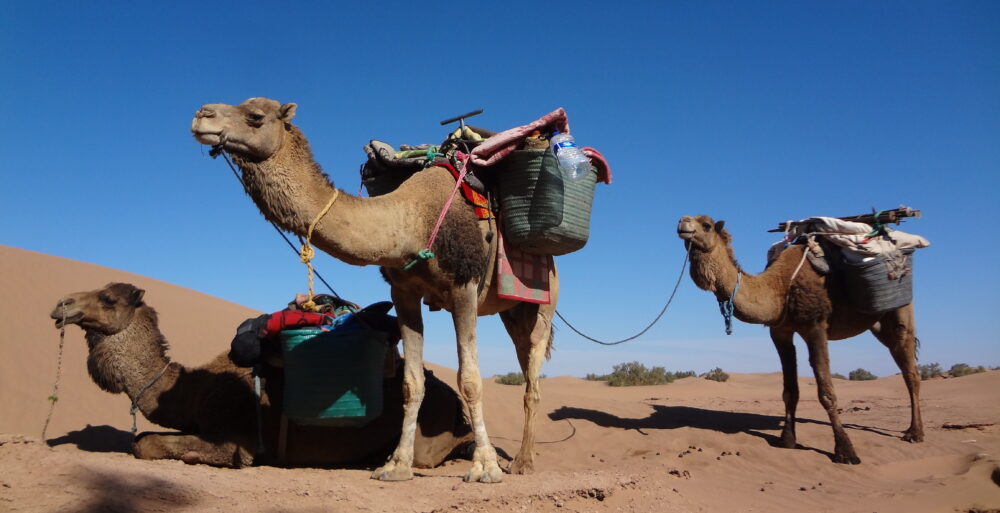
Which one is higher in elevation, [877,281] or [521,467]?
[877,281]

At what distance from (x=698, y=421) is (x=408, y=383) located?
21.4 feet

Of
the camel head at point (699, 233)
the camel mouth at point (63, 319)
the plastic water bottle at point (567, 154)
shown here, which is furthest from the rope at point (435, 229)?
the camel head at point (699, 233)

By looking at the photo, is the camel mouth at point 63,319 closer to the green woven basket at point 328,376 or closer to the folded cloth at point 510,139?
the green woven basket at point 328,376

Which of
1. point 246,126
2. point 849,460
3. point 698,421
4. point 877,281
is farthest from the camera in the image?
point 698,421

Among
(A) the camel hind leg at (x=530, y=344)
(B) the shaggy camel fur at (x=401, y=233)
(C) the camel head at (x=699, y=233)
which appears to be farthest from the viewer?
(C) the camel head at (x=699, y=233)

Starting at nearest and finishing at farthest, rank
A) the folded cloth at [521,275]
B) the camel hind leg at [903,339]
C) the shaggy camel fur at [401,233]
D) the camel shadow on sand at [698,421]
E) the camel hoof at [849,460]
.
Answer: the shaggy camel fur at [401,233], the folded cloth at [521,275], the camel hoof at [849,460], the camel shadow on sand at [698,421], the camel hind leg at [903,339]

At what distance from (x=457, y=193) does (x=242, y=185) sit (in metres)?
1.99

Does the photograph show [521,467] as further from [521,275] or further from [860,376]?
[860,376]

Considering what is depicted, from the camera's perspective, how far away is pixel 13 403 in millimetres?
9531

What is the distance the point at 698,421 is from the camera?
11.1 meters

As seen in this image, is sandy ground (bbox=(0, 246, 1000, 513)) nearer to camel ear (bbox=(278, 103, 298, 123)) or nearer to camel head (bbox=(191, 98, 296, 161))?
camel head (bbox=(191, 98, 296, 161))

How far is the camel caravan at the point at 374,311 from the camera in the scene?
5.20 m

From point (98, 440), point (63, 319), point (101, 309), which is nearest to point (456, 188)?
point (101, 309)

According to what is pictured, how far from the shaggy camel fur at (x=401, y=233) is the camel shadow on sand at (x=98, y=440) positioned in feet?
10.3
